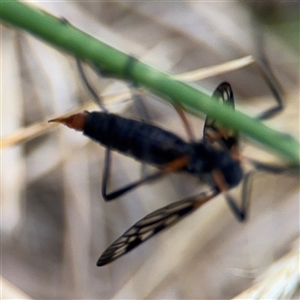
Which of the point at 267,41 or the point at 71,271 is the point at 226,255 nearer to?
the point at 71,271

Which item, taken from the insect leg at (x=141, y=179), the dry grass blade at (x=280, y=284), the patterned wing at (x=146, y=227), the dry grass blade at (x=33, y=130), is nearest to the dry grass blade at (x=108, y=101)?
the dry grass blade at (x=33, y=130)

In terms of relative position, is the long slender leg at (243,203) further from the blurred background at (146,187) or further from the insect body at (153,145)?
the insect body at (153,145)

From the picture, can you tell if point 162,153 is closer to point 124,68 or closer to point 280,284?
point 280,284

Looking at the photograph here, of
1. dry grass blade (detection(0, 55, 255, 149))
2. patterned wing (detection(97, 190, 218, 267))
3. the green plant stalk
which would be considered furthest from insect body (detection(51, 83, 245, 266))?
the green plant stalk

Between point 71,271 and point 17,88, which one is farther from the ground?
point 17,88

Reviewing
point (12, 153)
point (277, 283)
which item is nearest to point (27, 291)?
point (12, 153)

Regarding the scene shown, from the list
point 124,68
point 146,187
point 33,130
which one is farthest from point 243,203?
point 124,68
